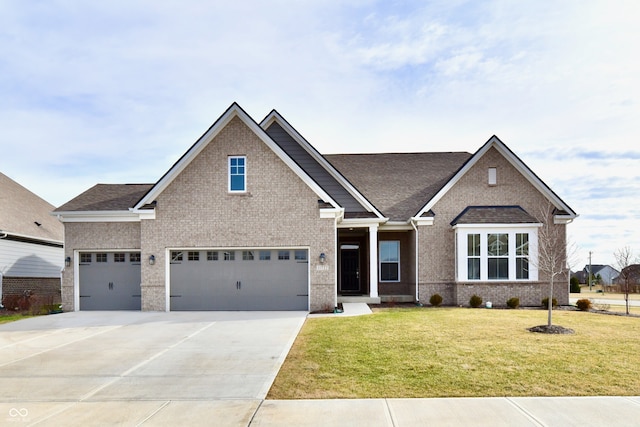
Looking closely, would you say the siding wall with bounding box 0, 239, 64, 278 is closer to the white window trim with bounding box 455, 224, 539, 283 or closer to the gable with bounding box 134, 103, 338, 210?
the gable with bounding box 134, 103, 338, 210

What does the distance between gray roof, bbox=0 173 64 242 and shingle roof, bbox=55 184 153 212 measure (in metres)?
4.10

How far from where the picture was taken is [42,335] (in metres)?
14.2

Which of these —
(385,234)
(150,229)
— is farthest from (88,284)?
(385,234)

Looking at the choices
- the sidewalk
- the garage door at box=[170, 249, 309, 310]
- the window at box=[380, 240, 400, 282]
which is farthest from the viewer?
the window at box=[380, 240, 400, 282]

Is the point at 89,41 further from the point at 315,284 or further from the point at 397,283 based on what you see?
the point at 397,283

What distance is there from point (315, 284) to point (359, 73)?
755 centimetres

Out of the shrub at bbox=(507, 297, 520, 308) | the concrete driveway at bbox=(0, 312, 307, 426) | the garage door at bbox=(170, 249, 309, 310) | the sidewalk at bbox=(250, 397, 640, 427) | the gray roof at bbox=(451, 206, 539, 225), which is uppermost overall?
the gray roof at bbox=(451, 206, 539, 225)

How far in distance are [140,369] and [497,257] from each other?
15.3 metres

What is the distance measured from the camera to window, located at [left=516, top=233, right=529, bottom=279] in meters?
21.1

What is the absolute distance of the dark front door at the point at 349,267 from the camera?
25.5 meters

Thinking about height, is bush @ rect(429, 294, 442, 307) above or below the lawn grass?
below

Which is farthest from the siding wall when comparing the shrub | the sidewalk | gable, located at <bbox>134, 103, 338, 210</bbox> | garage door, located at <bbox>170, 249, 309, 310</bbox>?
the shrub

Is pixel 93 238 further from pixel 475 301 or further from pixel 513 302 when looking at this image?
pixel 513 302

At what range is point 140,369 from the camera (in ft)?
32.8
